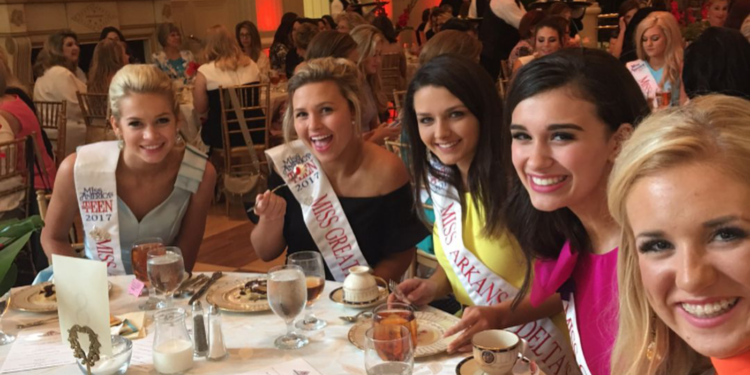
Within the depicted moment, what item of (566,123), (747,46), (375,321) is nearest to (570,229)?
(566,123)

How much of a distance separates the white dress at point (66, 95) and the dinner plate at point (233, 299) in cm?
383

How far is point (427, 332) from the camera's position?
140 cm

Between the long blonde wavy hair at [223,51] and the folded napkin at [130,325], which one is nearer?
the folded napkin at [130,325]

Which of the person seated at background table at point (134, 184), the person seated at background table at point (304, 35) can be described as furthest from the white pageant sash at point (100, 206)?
the person seated at background table at point (304, 35)

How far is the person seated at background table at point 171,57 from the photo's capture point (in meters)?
6.35

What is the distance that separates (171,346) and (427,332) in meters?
0.48

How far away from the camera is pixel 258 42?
21.4 feet

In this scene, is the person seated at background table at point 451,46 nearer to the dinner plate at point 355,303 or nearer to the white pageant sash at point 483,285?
the white pageant sash at point 483,285

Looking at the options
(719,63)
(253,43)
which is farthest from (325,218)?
(253,43)

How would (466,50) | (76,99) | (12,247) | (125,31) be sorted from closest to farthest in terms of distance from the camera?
1. (12,247)
2. (466,50)
3. (76,99)
4. (125,31)

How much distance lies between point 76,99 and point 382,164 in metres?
3.68

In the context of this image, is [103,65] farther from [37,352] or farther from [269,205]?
[37,352]

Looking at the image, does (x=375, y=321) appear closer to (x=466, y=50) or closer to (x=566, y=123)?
(x=566, y=123)

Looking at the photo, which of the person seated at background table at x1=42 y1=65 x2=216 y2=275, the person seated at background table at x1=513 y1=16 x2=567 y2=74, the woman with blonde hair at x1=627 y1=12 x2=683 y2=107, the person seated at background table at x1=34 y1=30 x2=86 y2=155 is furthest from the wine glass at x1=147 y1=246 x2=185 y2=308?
the person seated at background table at x1=34 y1=30 x2=86 y2=155
